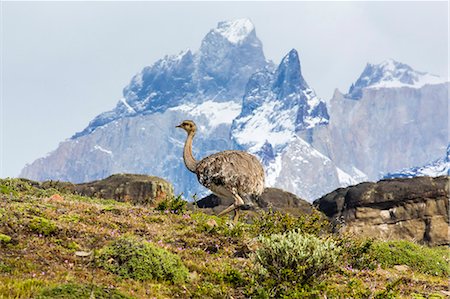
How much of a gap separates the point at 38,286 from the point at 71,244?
300 cm

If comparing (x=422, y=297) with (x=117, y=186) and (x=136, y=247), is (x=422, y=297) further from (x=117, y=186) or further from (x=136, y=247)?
(x=117, y=186)

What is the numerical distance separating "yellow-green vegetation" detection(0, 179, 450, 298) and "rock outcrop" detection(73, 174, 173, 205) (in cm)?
1966

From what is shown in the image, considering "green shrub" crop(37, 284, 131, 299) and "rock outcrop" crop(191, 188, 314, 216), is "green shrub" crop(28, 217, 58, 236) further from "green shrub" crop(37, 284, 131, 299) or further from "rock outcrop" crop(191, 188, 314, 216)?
"rock outcrop" crop(191, 188, 314, 216)

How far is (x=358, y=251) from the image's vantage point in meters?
16.0

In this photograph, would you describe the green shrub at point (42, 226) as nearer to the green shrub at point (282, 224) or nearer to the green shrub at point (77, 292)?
the green shrub at point (77, 292)

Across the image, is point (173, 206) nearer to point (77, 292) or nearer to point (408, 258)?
point (408, 258)

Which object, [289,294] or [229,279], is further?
[229,279]

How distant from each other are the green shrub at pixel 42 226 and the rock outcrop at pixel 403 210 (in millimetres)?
24925

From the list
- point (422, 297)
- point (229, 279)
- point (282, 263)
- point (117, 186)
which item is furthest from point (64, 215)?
point (117, 186)

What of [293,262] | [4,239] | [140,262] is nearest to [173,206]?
[140,262]

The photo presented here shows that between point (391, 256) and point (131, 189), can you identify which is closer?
point (391, 256)

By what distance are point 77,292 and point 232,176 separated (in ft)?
31.7

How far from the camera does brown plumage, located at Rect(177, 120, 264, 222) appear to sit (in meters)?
18.4

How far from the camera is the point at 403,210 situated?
3644cm
